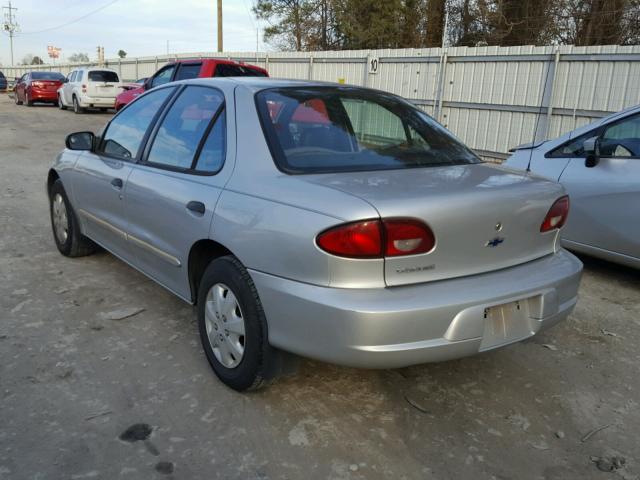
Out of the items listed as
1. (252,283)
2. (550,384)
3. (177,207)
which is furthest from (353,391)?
(177,207)

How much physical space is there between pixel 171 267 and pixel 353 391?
4.13 feet

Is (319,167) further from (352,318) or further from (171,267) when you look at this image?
(171,267)

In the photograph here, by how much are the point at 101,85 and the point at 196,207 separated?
19547 mm

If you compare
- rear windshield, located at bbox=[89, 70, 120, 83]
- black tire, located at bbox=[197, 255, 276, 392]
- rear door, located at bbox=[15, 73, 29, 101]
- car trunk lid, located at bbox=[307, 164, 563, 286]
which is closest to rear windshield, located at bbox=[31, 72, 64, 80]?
rear door, located at bbox=[15, 73, 29, 101]

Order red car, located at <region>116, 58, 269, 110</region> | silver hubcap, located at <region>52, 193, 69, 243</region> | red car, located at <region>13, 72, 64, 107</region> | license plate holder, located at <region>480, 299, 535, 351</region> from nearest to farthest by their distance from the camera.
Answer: license plate holder, located at <region>480, 299, 535, 351</region> → silver hubcap, located at <region>52, 193, 69, 243</region> → red car, located at <region>116, 58, 269, 110</region> → red car, located at <region>13, 72, 64, 107</region>

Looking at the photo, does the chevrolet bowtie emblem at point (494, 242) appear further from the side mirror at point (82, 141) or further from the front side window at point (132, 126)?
the side mirror at point (82, 141)

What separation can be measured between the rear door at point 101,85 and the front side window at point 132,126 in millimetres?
17691

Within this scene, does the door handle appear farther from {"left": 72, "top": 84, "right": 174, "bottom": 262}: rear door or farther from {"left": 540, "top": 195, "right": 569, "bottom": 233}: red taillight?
{"left": 540, "top": 195, "right": 569, "bottom": 233}: red taillight

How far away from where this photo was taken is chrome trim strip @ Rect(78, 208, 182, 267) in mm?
3297

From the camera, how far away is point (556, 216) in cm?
291

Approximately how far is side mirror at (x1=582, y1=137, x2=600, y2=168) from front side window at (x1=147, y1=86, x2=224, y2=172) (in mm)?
3002

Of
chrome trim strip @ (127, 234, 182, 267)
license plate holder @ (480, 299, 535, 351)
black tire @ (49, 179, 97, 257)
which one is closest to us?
license plate holder @ (480, 299, 535, 351)

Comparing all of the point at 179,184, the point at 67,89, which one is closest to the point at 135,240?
the point at 179,184

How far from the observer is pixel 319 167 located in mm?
2734
